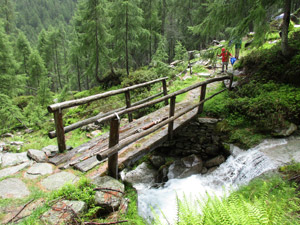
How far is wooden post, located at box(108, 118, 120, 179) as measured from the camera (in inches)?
135

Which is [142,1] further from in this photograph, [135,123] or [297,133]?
[297,133]

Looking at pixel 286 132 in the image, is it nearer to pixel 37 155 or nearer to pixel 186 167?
pixel 186 167

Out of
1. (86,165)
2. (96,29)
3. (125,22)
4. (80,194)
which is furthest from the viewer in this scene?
(125,22)

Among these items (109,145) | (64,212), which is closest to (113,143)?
(109,145)

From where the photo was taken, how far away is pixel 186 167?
618 cm

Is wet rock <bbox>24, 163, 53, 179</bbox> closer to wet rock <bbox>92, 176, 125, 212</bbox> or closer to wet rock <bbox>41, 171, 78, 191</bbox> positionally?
wet rock <bbox>41, 171, 78, 191</bbox>

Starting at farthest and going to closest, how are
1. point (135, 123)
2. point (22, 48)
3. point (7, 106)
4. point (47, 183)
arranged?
point (22, 48) → point (7, 106) → point (135, 123) → point (47, 183)

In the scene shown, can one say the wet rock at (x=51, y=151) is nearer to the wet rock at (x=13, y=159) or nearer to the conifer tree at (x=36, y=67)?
the wet rock at (x=13, y=159)

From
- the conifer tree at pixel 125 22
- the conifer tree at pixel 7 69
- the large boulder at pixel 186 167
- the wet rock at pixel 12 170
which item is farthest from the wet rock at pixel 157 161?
the conifer tree at pixel 7 69

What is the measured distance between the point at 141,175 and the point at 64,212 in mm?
3519

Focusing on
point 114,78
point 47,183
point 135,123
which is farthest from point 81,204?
point 114,78

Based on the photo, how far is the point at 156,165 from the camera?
657 cm

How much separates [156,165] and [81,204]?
3955mm

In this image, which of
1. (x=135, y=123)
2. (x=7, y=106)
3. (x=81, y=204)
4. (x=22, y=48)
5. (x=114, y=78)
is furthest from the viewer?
(x=22, y=48)
